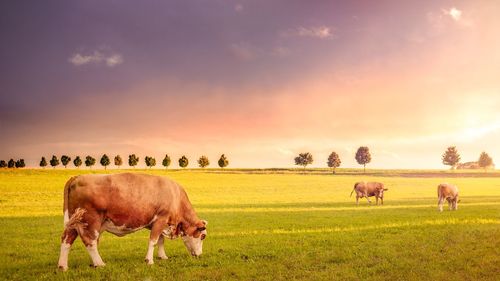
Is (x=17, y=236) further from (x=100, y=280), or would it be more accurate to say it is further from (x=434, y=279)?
(x=434, y=279)

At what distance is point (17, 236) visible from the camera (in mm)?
22141

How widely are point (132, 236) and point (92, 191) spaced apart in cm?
982

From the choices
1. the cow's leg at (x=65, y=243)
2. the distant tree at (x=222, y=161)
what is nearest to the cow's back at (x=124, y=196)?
the cow's leg at (x=65, y=243)

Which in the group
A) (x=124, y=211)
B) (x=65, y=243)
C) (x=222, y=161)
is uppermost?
(x=222, y=161)

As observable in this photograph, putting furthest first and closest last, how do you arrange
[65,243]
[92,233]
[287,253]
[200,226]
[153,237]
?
[287,253]
[200,226]
[153,237]
[65,243]
[92,233]

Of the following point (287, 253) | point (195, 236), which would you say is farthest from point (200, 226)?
point (287, 253)

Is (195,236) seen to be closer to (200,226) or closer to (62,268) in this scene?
(200,226)

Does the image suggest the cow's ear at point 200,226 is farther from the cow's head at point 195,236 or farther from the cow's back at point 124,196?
the cow's back at point 124,196

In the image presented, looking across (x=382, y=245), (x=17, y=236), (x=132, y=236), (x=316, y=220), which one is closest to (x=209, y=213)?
(x=316, y=220)

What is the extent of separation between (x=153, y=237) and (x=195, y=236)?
190 centimetres

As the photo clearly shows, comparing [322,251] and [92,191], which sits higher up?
[92,191]

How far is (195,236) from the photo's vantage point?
1570cm

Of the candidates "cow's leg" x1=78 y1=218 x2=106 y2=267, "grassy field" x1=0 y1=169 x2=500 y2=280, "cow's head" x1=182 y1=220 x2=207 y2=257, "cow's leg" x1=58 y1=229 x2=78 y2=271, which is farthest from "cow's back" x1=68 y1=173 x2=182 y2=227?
"grassy field" x1=0 y1=169 x2=500 y2=280

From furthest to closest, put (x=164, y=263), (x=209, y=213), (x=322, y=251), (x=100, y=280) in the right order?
(x=209, y=213) → (x=322, y=251) → (x=164, y=263) → (x=100, y=280)
